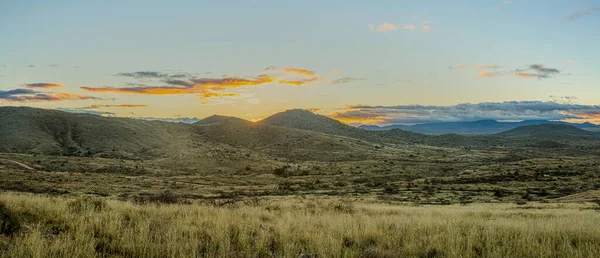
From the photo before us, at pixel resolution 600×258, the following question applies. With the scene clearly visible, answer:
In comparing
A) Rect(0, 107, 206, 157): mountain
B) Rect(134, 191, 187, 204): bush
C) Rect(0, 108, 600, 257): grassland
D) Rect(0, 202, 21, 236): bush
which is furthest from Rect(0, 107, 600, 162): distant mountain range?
Rect(0, 202, 21, 236): bush

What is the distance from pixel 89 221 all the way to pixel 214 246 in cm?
376

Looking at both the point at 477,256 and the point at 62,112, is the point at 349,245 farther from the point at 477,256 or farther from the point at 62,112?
the point at 62,112

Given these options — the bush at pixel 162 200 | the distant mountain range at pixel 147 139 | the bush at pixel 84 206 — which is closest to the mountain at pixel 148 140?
the distant mountain range at pixel 147 139

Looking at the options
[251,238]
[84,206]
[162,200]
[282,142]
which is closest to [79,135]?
[282,142]

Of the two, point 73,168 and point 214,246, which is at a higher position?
point 214,246

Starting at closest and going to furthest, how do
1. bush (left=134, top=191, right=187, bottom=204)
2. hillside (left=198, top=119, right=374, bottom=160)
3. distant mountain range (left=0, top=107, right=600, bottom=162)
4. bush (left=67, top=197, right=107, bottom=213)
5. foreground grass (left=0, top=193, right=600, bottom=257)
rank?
1. foreground grass (left=0, top=193, right=600, bottom=257)
2. bush (left=67, top=197, right=107, bottom=213)
3. bush (left=134, top=191, right=187, bottom=204)
4. distant mountain range (left=0, top=107, right=600, bottom=162)
5. hillside (left=198, top=119, right=374, bottom=160)

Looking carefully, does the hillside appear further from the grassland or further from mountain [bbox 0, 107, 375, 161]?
the grassland

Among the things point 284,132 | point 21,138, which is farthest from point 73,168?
point 284,132

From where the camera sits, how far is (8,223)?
843 centimetres

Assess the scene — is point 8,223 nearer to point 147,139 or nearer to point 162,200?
point 162,200

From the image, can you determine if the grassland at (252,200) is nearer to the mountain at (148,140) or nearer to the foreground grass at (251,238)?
the foreground grass at (251,238)

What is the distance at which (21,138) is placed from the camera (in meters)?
107

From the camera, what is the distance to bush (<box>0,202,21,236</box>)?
26.8 ft

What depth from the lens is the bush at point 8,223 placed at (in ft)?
26.8
